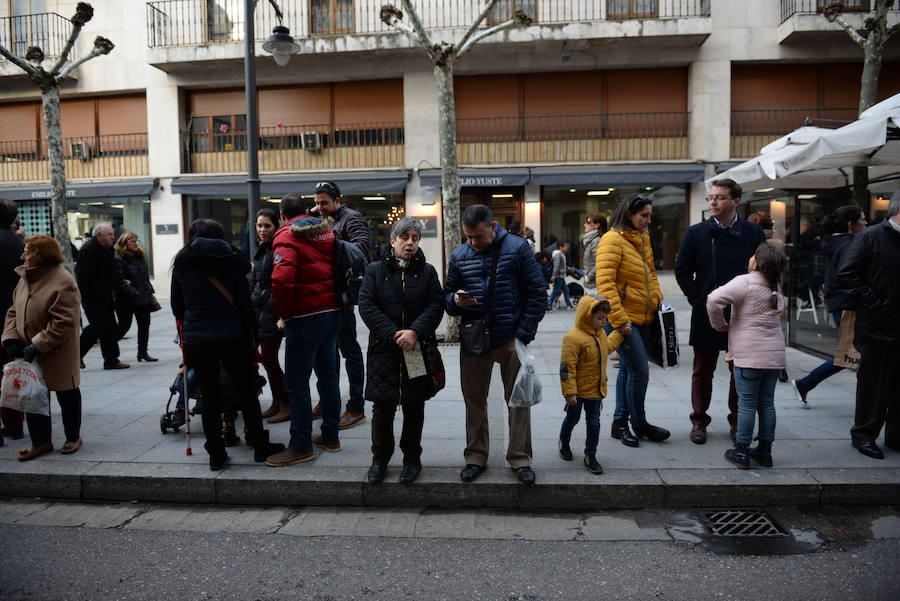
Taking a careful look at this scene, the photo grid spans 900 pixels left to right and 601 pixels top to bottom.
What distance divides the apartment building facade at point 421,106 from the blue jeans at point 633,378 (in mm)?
11908

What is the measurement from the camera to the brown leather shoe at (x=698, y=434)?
488 centimetres

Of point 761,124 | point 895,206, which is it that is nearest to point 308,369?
point 895,206

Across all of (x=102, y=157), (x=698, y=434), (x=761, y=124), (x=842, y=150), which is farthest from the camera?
(x=102, y=157)

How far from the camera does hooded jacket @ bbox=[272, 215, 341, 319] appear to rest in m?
4.28

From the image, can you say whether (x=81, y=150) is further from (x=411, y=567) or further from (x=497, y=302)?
(x=411, y=567)

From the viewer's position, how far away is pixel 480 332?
407cm

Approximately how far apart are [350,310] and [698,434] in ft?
9.96

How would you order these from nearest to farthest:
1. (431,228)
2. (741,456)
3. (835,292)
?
(741,456) → (835,292) → (431,228)

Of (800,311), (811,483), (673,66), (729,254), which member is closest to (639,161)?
(673,66)

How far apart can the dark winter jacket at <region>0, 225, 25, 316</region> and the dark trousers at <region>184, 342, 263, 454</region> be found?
2.08 meters

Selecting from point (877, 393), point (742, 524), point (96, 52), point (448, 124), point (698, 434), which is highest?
point (96, 52)

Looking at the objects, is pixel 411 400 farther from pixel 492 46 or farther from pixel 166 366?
pixel 492 46

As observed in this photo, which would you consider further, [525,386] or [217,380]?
[217,380]

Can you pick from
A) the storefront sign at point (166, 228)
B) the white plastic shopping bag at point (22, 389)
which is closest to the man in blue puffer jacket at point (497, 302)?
the white plastic shopping bag at point (22, 389)
